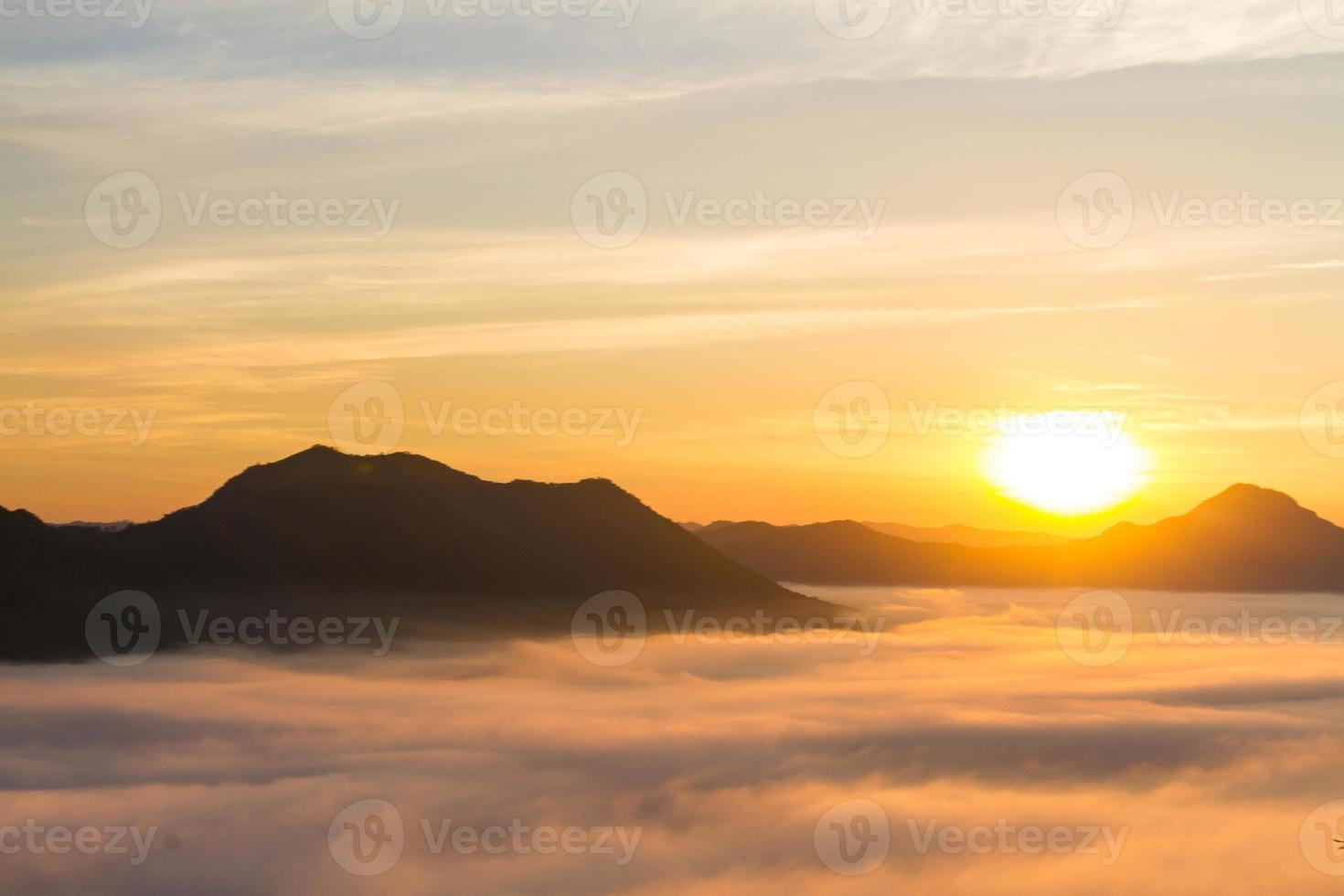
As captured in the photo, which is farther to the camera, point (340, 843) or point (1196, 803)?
point (1196, 803)

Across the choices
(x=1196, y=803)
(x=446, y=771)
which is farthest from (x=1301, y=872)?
(x=446, y=771)

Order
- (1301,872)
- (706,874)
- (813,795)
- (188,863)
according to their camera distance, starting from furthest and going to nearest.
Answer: (813,795), (1301,872), (706,874), (188,863)

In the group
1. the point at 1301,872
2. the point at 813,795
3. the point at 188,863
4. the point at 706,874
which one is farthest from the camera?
the point at 813,795

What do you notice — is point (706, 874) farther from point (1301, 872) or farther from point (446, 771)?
point (1301, 872)

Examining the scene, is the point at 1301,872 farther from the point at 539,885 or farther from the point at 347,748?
the point at 347,748

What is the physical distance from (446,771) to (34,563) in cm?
6741

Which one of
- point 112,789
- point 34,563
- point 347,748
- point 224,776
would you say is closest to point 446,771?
point 347,748

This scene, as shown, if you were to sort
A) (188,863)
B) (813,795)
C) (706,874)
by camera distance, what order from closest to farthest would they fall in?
(188,863) < (706,874) < (813,795)

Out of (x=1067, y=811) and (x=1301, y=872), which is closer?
(x=1301, y=872)

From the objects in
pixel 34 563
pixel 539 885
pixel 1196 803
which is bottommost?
pixel 539 885

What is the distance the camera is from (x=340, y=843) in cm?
16475

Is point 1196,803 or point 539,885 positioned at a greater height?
point 1196,803

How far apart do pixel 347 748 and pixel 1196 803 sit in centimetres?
12516

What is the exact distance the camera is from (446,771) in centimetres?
18938
